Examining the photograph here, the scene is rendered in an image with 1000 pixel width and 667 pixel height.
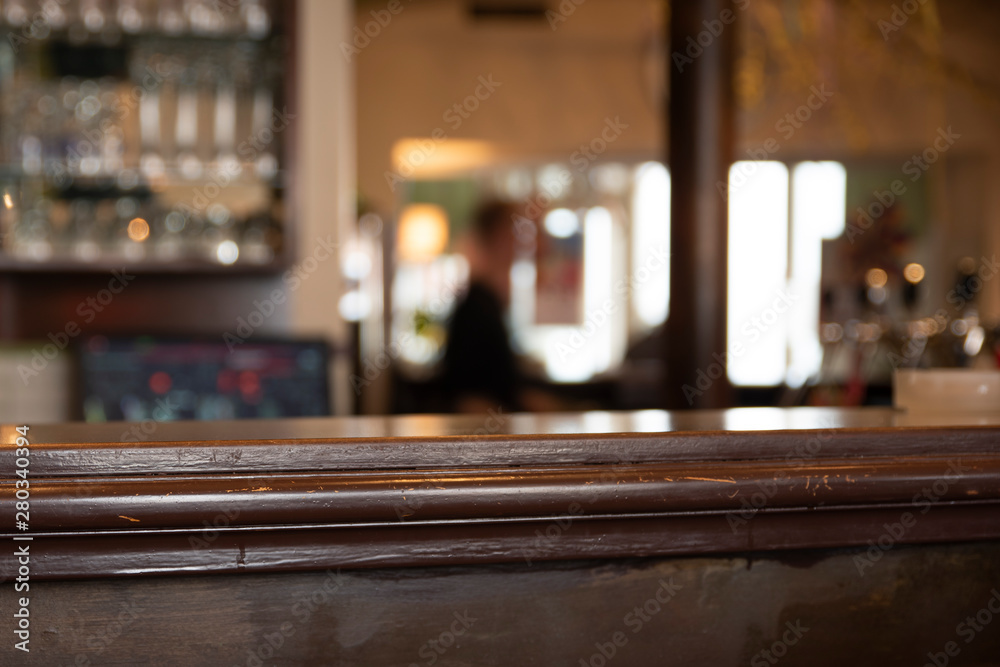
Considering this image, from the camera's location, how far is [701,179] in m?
1.99

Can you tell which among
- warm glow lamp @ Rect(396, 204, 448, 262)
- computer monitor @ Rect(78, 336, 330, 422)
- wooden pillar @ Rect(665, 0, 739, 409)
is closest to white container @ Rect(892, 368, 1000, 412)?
wooden pillar @ Rect(665, 0, 739, 409)

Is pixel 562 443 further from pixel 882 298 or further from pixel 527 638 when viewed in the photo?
pixel 882 298

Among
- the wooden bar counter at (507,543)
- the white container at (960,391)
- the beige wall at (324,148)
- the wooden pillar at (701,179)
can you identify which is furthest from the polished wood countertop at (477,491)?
the beige wall at (324,148)

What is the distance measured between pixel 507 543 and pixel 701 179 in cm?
154

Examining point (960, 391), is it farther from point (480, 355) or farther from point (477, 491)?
point (480, 355)

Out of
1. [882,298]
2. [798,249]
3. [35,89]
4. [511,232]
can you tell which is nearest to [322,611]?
[882,298]

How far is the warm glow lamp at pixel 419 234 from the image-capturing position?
27.0 ft

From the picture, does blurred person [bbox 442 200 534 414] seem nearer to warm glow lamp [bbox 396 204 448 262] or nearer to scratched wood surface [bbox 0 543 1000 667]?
scratched wood surface [bbox 0 543 1000 667]

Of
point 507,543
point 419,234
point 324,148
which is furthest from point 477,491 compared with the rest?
point 419,234

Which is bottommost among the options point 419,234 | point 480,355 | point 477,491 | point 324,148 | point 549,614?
point 480,355

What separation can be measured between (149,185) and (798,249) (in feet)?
20.0

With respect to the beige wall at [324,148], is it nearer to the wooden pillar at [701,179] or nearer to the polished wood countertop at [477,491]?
the wooden pillar at [701,179]

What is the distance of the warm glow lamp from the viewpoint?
824cm

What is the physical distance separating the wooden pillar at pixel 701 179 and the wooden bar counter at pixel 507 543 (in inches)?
53.1
